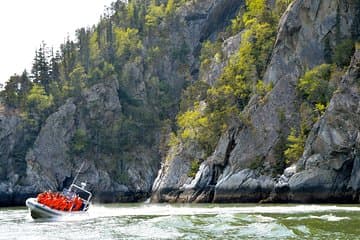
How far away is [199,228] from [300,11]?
49.1 meters

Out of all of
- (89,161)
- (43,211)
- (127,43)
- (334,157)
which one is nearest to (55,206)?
(43,211)

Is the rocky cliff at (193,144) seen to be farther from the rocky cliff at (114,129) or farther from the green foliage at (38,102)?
the green foliage at (38,102)

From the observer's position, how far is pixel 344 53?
228 feet

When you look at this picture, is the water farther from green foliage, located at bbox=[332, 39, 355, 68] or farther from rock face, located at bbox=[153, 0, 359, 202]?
green foliage, located at bbox=[332, 39, 355, 68]

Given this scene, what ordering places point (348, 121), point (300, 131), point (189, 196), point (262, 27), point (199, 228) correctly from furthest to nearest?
point (262, 27) → point (189, 196) → point (300, 131) → point (348, 121) → point (199, 228)

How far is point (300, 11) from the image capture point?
75.3m

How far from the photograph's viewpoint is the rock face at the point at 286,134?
2178 inches

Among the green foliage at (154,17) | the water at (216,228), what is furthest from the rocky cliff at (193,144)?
the water at (216,228)

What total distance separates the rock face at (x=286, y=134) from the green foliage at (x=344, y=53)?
2.69 metres

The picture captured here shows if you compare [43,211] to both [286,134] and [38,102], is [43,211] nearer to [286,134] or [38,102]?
[286,134]

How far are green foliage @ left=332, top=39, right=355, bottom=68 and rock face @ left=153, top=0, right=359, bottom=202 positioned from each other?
8.82ft

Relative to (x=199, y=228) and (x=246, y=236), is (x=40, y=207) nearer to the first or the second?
(x=199, y=228)

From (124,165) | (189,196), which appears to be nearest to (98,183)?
(124,165)

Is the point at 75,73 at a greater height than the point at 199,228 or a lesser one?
greater
